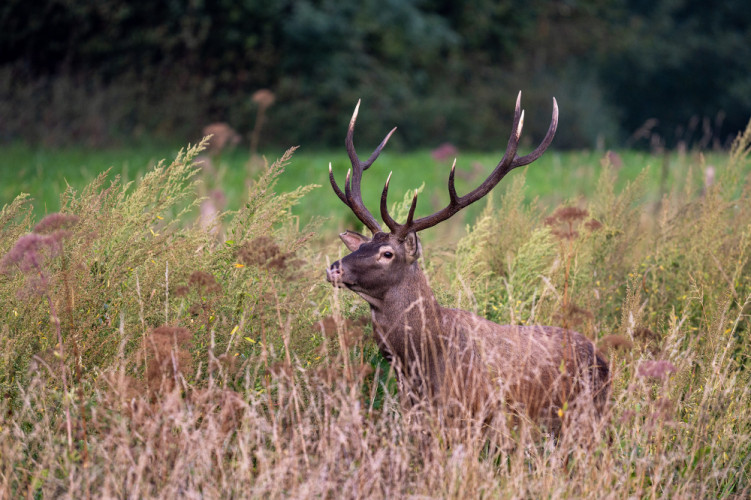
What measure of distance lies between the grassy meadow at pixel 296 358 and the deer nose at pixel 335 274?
0.14m

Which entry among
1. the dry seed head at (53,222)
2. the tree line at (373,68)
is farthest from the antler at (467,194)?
the tree line at (373,68)

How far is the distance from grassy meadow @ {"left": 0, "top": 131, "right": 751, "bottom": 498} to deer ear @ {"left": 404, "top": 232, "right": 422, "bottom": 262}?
0.38m

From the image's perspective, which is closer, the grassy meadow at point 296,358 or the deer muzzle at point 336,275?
the grassy meadow at point 296,358

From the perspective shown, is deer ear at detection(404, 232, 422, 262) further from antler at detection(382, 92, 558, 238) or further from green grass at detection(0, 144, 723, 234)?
green grass at detection(0, 144, 723, 234)

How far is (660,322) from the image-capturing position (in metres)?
5.31

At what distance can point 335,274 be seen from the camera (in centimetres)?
400

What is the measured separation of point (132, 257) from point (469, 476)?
6.62ft

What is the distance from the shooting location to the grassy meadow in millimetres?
3348

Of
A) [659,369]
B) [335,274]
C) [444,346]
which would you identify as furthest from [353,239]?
[659,369]

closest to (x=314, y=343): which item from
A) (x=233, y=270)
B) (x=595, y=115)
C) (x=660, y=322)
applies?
(x=233, y=270)

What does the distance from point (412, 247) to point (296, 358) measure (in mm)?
976

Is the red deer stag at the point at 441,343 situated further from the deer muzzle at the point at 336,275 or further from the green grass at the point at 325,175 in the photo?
the green grass at the point at 325,175

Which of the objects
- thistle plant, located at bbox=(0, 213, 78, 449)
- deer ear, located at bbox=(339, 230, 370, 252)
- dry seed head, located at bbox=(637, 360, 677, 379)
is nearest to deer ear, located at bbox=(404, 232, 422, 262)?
deer ear, located at bbox=(339, 230, 370, 252)

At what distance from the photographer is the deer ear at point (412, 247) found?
14.0 feet
